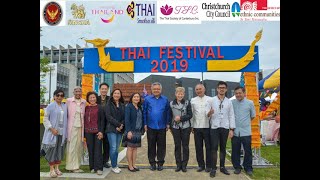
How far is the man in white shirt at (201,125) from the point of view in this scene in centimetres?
497

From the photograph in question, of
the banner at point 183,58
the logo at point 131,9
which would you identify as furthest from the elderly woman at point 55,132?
the logo at point 131,9

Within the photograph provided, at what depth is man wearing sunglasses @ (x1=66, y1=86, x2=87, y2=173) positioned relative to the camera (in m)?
5.03

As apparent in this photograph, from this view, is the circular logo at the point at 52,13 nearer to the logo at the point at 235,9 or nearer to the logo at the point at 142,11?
the logo at the point at 142,11

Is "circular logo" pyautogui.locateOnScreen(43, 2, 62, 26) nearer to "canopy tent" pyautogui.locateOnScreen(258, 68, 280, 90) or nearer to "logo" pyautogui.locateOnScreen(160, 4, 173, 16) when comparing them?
"logo" pyautogui.locateOnScreen(160, 4, 173, 16)

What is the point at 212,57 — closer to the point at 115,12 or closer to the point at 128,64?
the point at 128,64

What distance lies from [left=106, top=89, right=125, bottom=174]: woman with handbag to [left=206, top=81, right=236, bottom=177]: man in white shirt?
51.7 inches

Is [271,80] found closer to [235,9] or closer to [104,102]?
[235,9]

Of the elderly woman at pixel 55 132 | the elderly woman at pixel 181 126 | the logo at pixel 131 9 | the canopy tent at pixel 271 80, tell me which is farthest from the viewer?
the canopy tent at pixel 271 80

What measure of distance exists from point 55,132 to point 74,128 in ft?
0.99

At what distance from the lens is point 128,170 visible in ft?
16.5

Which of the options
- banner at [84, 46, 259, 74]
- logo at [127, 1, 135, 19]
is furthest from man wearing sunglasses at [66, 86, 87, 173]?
logo at [127, 1, 135, 19]

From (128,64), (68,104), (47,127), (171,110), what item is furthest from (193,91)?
(47,127)

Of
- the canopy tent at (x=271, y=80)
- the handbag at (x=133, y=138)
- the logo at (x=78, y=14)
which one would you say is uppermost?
the logo at (x=78, y=14)

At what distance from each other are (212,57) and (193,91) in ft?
1.97
